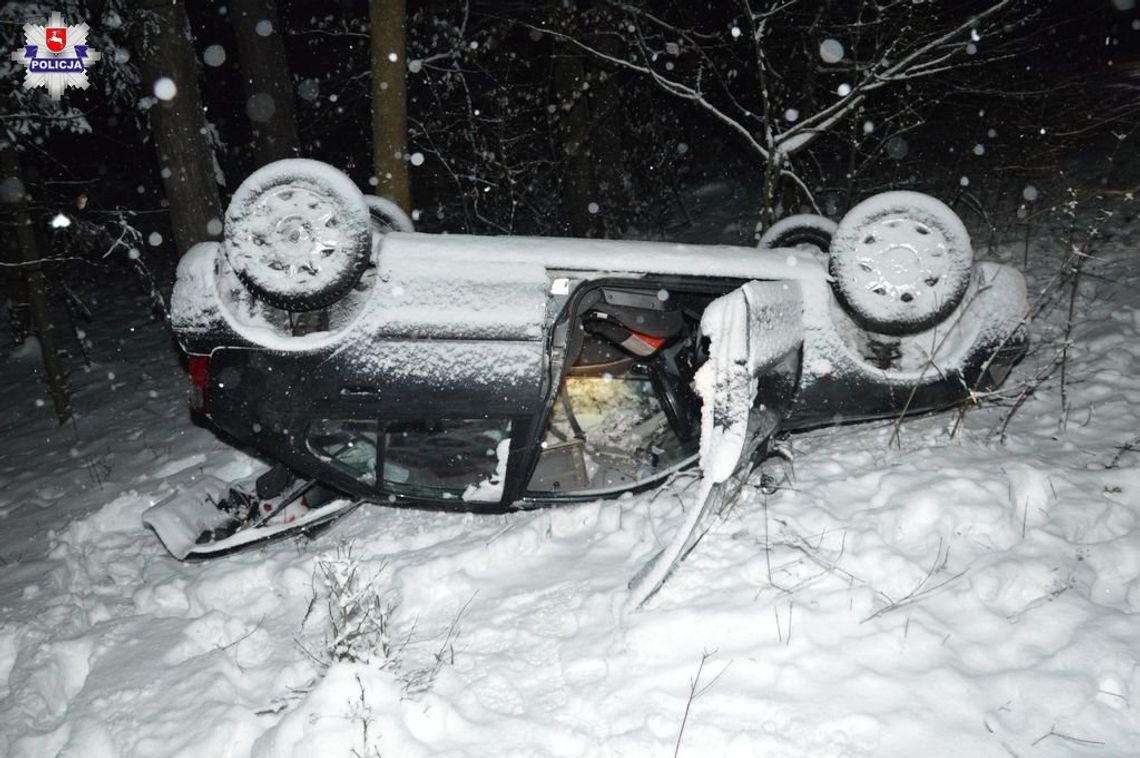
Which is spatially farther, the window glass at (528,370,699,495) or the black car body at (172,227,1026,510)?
the window glass at (528,370,699,495)

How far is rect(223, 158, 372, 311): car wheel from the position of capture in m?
3.39

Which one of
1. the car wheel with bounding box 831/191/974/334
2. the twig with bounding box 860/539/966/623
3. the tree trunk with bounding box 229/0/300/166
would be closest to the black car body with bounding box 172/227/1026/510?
the car wheel with bounding box 831/191/974/334

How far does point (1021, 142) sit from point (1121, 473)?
7.98 m

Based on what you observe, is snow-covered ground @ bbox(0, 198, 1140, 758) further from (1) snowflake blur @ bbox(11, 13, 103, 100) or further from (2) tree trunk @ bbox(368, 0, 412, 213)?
(1) snowflake blur @ bbox(11, 13, 103, 100)

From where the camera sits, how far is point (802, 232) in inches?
188

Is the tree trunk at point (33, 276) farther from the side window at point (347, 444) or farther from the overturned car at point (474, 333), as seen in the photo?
the side window at point (347, 444)

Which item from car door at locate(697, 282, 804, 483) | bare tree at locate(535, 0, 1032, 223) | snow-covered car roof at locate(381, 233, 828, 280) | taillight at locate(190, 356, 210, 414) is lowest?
taillight at locate(190, 356, 210, 414)

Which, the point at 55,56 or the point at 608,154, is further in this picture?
the point at 608,154

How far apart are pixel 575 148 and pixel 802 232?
533cm

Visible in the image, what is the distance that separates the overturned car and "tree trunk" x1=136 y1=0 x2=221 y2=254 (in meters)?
2.39

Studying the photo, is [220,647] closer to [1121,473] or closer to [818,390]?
[818,390]

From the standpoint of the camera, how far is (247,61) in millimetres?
8320

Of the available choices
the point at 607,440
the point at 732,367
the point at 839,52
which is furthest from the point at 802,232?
the point at 839,52

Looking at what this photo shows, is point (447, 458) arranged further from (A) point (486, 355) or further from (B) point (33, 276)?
(B) point (33, 276)
